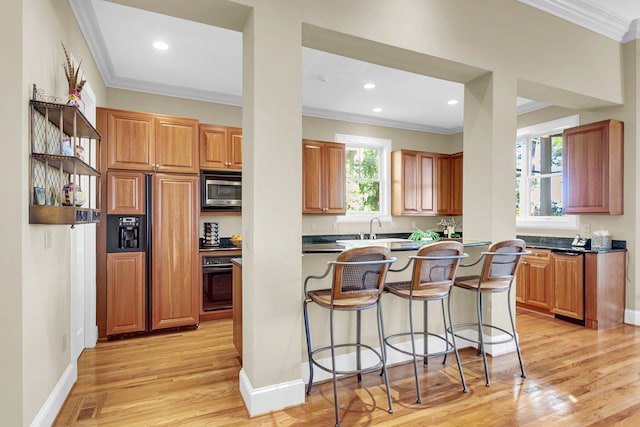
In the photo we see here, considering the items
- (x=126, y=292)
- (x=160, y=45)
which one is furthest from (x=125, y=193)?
(x=160, y=45)

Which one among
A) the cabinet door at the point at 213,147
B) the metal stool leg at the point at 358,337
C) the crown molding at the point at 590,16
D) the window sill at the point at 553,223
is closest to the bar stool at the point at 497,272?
the metal stool leg at the point at 358,337

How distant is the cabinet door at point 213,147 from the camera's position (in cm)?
444

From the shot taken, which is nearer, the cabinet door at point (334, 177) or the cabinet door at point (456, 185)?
the cabinet door at point (334, 177)

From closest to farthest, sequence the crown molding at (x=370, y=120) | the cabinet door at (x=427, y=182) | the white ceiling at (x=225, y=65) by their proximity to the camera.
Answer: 1. the white ceiling at (x=225, y=65)
2. the crown molding at (x=370, y=120)
3. the cabinet door at (x=427, y=182)

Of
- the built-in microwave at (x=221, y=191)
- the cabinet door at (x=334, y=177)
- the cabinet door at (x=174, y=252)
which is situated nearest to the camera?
the cabinet door at (x=174, y=252)

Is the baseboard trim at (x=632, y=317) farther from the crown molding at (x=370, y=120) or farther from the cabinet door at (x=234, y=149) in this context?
the cabinet door at (x=234, y=149)

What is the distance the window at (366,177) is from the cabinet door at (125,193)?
338 centimetres

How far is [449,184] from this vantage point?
664cm

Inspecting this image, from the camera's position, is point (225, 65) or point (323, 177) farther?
point (323, 177)

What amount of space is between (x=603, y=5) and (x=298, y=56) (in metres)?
3.52

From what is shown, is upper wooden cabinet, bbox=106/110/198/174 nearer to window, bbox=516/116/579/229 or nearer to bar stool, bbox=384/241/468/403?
bar stool, bbox=384/241/468/403

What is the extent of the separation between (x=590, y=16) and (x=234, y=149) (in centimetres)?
430

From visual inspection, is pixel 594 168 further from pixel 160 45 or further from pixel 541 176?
pixel 160 45

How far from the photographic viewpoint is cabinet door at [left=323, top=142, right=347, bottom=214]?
552 cm
